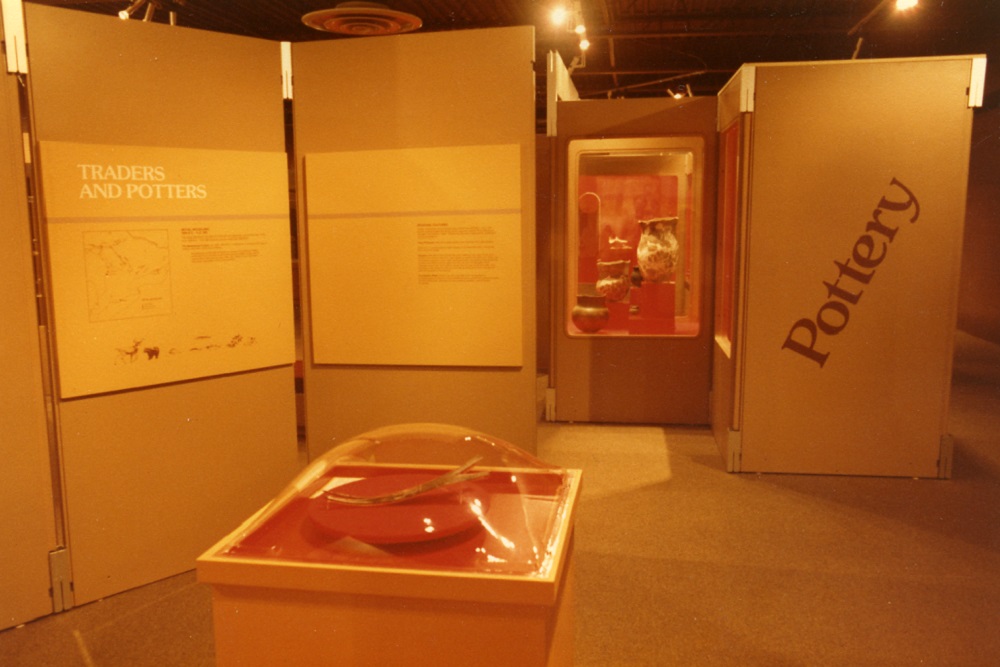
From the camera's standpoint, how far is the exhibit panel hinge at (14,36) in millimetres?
2973

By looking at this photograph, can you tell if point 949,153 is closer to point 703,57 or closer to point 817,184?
point 817,184

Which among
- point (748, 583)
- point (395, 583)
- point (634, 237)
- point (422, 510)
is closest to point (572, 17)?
point (634, 237)

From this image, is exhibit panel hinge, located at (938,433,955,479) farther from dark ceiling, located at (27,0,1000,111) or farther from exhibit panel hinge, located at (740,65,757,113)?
dark ceiling, located at (27,0,1000,111)

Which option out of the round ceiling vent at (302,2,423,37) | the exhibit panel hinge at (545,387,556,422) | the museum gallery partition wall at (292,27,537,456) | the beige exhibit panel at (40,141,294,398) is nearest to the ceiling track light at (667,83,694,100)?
the exhibit panel hinge at (545,387,556,422)

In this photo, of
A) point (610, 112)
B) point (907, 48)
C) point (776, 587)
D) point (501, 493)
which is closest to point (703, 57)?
point (907, 48)

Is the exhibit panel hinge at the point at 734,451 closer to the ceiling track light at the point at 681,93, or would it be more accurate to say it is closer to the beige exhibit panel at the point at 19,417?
the ceiling track light at the point at 681,93

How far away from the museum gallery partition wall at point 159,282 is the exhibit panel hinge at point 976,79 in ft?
12.2

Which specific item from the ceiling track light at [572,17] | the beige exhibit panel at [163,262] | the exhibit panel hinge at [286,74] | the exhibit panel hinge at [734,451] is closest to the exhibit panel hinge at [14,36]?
the beige exhibit panel at [163,262]

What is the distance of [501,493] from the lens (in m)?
1.85

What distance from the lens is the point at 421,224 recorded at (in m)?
3.66

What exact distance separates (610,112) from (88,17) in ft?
12.3

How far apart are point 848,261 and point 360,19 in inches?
129

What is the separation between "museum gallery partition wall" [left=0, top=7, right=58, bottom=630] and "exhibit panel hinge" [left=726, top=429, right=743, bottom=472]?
144 inches

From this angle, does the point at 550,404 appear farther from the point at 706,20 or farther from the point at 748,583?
the point at 706,20
